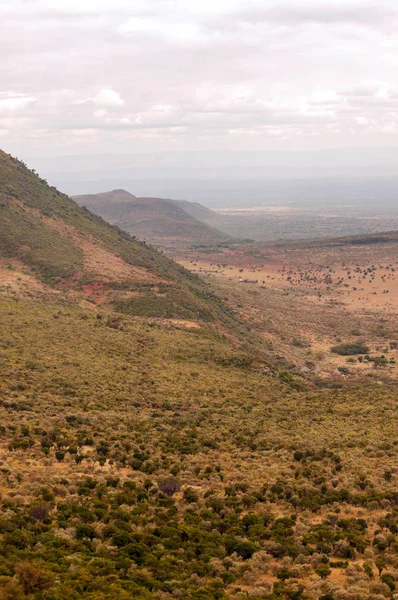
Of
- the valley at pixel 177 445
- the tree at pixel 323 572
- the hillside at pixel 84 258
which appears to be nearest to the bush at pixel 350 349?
the valley at pixel 177 445

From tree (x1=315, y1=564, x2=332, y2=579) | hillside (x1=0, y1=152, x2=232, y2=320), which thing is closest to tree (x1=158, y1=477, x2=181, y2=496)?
tree (x1=315, y1=564, x2=332, y2=579)

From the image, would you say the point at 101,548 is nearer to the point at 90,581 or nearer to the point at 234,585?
the point at 90,581

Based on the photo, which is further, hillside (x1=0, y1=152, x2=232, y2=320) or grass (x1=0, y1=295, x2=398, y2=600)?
hillside (x1=0, y1=152, x2=232, y2=320)

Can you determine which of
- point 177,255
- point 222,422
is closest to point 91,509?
point 222,422

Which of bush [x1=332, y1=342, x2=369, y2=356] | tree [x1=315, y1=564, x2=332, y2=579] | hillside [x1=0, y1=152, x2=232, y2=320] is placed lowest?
bush [x1=332, y1=342, x2=369, y2=356]

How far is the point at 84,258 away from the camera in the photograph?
78.3 meters

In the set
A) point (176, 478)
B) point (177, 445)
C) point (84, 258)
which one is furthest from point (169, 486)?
point (84, 258)

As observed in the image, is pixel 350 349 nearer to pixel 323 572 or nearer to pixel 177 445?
pixel 177 445

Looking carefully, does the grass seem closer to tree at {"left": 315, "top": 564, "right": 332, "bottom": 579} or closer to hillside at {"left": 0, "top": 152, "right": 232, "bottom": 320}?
tree at {"left": 315, "top": 564, "right": 332, "bottom": 579}

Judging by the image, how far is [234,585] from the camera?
15.3 m

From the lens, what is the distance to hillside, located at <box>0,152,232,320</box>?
67.5 m

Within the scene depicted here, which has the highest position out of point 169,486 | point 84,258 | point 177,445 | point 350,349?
point 84,258

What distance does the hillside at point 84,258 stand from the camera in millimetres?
67500

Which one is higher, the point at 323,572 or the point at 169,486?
the point at 169,486
